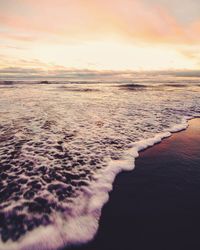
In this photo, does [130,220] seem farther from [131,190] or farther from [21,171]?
[21,171]

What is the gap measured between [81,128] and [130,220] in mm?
4726

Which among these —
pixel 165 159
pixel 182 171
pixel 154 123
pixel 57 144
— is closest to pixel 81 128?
pixel 57 144

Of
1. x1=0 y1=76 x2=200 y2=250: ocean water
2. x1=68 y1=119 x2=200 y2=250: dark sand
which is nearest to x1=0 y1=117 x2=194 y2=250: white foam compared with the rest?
x1=0 y1=76 x2=200 y2=250: ocean water

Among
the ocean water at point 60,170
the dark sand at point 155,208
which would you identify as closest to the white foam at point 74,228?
the ocean water at point 60,170

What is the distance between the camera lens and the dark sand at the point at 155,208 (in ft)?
7.97

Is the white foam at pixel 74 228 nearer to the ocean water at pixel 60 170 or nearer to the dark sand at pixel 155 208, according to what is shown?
the ocean water at pixel 60 170

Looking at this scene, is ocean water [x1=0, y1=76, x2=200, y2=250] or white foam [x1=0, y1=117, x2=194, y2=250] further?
ocean water [x1=0, y1=76, x2=200, y2=250]

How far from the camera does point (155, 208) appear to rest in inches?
117

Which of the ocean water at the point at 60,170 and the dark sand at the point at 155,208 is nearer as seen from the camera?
the dark sand at the point at 155,208

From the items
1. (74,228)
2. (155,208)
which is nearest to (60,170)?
(74,228)

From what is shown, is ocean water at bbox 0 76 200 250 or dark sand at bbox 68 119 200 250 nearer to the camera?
dark sand at bbox 68 119 200 250

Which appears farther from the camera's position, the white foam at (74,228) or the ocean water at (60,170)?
the ocean water at (60,170)

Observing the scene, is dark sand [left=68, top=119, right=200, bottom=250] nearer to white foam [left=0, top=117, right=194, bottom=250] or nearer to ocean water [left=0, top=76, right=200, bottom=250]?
white foam [left=0, top=117, right=194, bottom=250]

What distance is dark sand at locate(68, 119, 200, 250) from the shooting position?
7.97ft
